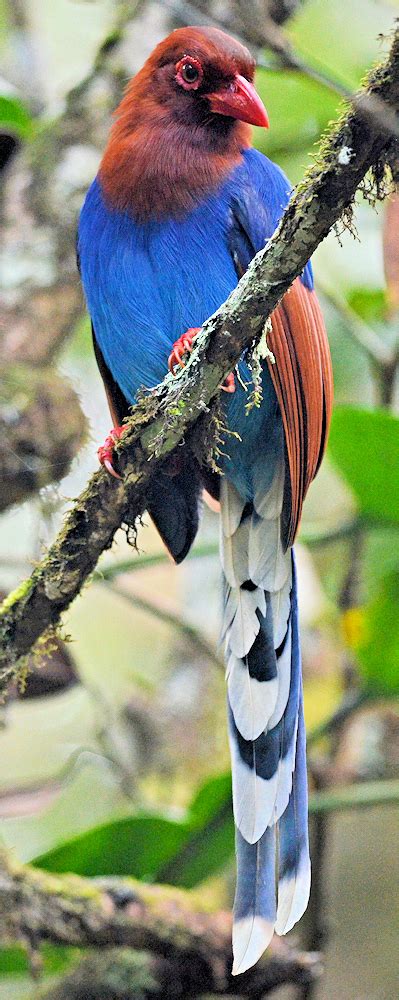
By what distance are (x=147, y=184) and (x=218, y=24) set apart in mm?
1579

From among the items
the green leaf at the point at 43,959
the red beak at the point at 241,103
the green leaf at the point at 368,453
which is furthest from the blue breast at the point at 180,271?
the green leaf at the point at 43,959

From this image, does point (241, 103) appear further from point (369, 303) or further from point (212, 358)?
point (369, 303)

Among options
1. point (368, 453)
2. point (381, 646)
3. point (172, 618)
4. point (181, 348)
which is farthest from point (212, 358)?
point (172, 618)

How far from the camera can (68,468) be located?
3203 mm

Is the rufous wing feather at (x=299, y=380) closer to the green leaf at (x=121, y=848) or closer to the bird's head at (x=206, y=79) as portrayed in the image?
the bird's head at (x=206, y=79)

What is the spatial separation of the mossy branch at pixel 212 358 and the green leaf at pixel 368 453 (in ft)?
3.62

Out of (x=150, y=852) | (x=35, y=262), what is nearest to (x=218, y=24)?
(x=35, y=262)

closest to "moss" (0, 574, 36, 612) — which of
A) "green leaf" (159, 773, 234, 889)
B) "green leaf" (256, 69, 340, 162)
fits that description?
"green leaf" (159, 773, 234, 889)

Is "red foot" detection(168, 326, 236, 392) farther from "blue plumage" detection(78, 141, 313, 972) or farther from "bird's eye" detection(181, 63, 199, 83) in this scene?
"bird's eye" detection(181, 63, 199, 83)

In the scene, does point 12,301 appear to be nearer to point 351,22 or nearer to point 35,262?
point 35,262

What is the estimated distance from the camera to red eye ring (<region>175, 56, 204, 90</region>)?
254cm

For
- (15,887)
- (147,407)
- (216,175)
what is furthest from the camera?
(15,887)

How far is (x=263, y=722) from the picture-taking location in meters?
2.44

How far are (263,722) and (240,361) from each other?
0.79 m
